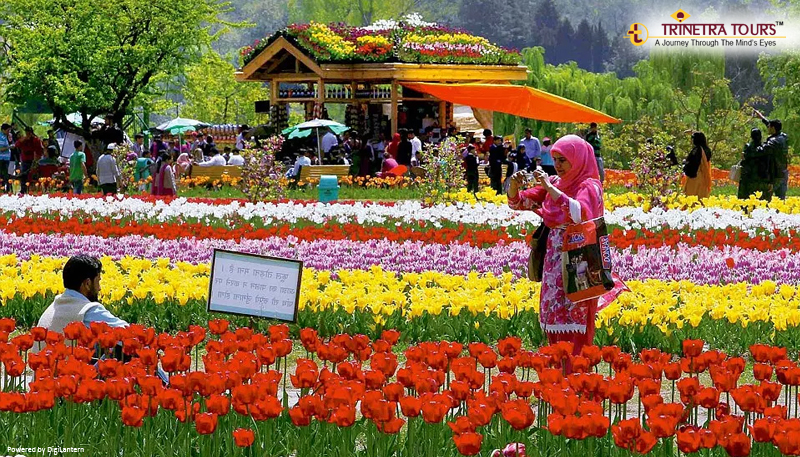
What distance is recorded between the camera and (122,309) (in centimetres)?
1023

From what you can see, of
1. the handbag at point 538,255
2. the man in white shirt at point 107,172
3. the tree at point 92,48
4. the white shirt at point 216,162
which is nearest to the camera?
the handbag at point 538,255

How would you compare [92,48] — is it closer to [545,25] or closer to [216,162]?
[216,162]

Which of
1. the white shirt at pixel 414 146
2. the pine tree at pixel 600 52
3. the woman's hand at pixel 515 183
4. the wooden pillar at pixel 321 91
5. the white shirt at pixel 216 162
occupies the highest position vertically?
the pine tree at pixel 600 52

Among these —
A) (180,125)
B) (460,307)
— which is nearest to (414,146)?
(180,125)

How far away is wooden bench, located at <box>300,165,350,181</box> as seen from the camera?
2889 cm

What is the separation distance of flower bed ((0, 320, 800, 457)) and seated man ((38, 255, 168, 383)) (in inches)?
29.2

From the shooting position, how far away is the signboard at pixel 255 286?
8727 mm

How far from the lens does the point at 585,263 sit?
25.6ft

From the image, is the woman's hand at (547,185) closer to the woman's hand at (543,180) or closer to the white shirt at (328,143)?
the woman's hand at (543,180)

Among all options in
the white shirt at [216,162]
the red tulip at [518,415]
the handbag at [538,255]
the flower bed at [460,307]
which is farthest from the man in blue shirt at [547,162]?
the red tulip at [518,415]

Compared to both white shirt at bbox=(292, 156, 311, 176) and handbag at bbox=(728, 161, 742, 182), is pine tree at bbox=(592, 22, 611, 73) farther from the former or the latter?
handbag at bbox=(728, 161, 742, 182)

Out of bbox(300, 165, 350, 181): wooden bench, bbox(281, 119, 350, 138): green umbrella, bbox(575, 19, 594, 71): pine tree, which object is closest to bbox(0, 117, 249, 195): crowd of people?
→ bbox(300, 165, 350, 181): wooden bench

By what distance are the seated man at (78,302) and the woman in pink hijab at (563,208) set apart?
2394 mm

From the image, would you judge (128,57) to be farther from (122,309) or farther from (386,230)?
(122,309)
